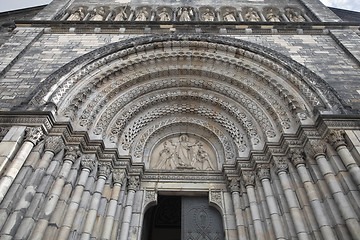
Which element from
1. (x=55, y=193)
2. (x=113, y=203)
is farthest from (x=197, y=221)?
(x=55, y=193)

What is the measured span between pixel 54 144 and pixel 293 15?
39.2 feet

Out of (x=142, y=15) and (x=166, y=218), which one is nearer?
(x=166, y=218)

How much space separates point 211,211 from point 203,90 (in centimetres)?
421

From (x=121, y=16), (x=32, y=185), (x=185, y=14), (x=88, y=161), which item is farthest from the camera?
(x=185, y=14)

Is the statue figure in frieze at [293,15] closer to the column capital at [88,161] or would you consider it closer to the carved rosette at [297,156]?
the carved rosette at [297,156]

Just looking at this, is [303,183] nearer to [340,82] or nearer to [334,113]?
[334,113]

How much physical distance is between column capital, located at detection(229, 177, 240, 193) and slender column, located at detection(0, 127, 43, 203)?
17.0 feet

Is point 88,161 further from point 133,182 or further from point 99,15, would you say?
point 99,15

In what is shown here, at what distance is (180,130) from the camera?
9.02 metres

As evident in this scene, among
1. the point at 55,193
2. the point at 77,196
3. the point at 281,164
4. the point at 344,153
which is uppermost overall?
the point at 281,164

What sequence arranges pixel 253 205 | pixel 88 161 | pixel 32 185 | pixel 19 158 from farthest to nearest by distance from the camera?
pixel 88 161 → pixel 253 205 → pixel 19 158 → pixel 32 185

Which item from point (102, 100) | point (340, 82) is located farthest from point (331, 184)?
point (102, 100)

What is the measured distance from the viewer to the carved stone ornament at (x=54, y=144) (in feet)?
19.6

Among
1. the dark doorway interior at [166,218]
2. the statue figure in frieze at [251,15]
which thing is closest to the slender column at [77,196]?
the dark doorway interior at [166,218]
